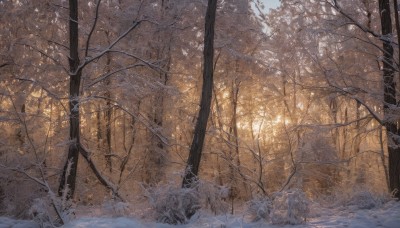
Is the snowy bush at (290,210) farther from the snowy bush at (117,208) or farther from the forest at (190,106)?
the snowy bush at (117,208)

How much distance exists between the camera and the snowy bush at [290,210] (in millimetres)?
6594

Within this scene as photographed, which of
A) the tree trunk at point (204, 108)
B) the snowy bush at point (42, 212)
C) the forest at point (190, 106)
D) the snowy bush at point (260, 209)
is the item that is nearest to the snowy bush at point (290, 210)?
the forest at point (190, 106)

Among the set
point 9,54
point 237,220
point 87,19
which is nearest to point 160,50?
point 87,19

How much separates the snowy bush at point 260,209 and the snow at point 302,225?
5.2 inches

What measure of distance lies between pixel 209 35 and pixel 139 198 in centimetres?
459

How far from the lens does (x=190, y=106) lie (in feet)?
51.1

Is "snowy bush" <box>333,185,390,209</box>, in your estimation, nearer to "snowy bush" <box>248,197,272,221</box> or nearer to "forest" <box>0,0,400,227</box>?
"forest" <box>0,0,400,227</box>

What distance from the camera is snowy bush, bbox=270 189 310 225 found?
6.59 meters

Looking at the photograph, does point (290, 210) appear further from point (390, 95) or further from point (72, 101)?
point (72, 101)

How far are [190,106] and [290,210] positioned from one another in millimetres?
9426

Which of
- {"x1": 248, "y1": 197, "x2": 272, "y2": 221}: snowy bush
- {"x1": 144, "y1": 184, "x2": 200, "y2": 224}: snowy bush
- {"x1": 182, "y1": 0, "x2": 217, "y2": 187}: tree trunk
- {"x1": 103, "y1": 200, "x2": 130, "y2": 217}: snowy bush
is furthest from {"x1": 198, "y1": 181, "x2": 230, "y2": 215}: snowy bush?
{"x1": 103, "y1": 200, "x2": 130, "y2": 217}: snowy bush

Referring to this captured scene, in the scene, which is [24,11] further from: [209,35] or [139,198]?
[139,198]

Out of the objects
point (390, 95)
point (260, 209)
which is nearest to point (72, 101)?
point (260, 209)

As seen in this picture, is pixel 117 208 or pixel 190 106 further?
pixel 190 106
